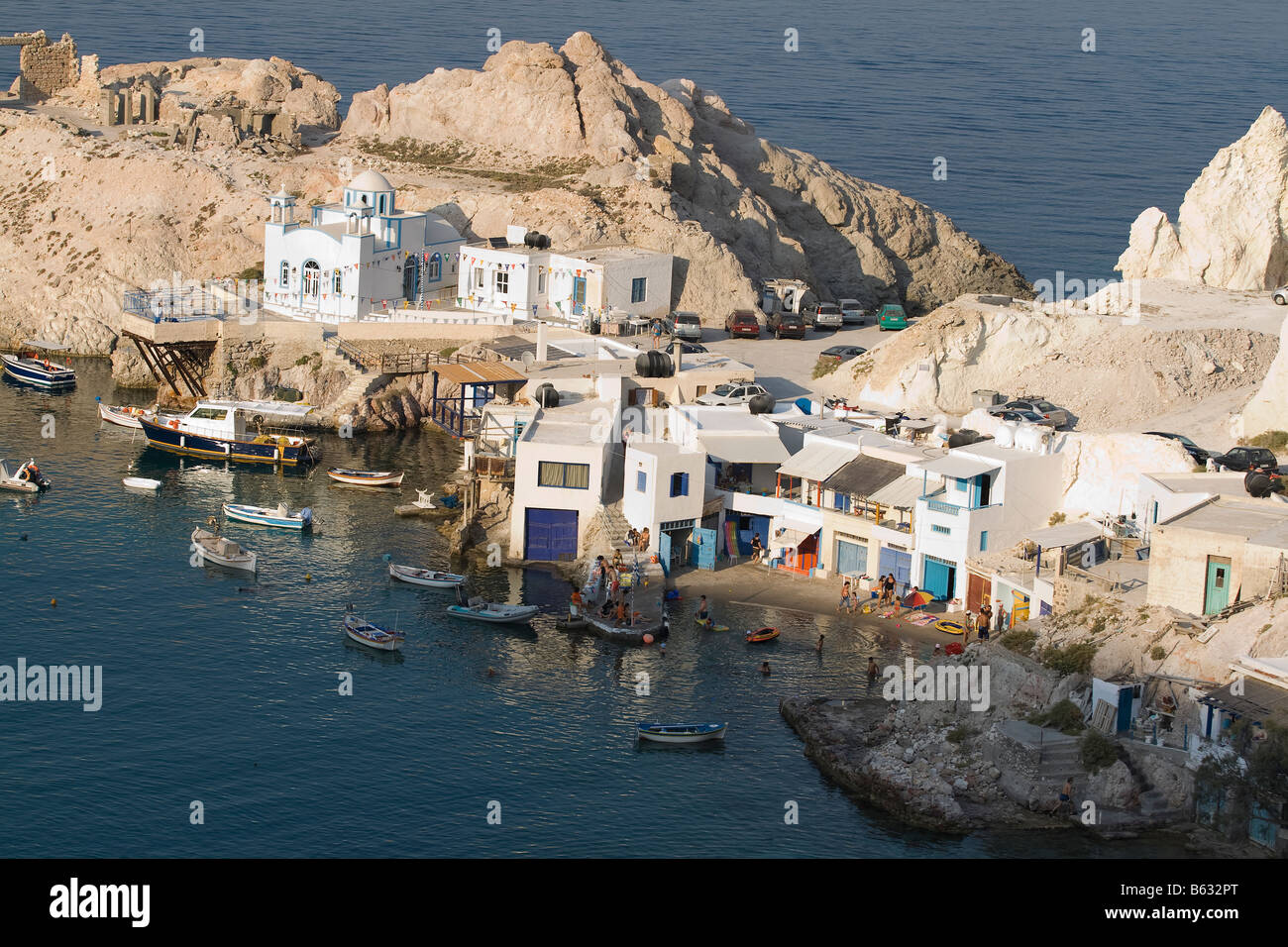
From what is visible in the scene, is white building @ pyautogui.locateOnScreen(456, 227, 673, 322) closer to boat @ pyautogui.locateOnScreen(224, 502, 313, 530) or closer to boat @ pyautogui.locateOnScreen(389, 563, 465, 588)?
boat @ pyautogui.locateOnScreen(224, 502, 313, 530)

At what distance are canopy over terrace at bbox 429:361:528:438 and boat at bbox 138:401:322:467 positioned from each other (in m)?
6.94

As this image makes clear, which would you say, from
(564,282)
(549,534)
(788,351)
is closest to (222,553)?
(549,534)

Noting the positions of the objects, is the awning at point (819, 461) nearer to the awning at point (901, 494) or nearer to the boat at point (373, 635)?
the awning at point (901, 494)

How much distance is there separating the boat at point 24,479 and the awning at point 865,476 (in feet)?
123

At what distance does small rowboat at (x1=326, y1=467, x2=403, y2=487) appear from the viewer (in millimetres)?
89438

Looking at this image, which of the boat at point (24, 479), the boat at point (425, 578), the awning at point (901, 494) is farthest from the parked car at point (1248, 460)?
the boat at point (24, 479)

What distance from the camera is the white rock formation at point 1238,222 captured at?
100125 mm

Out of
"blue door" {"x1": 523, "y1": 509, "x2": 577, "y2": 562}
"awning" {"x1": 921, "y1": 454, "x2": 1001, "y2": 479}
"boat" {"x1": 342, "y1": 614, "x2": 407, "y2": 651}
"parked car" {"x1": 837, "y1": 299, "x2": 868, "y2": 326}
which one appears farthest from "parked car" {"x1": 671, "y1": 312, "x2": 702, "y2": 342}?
"boat" {"x1": 342, "y1": 614, "x2": 407, "y2": 651}

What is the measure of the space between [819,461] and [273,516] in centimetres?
2512

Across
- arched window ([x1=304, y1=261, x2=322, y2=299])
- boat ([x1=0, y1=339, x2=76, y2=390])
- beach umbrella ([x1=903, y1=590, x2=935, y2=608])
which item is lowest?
beach umbrella ([x1=903, y1=590, x2=935, y2=608])

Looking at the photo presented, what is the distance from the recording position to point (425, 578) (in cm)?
7550

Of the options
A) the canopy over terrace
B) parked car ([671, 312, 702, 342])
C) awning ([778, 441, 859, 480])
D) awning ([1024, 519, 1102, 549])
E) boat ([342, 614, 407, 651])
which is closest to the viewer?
boat ([342, 614, 407, 651])

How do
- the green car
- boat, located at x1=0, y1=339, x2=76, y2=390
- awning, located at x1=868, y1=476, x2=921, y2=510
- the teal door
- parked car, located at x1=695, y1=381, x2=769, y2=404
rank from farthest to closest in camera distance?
the green car, boat, located at x1=0, y1=339, x2=76, y2=390, parked car, located at x1=695, y1=381, x2=769, y2=404, awning, located at x1=868, y1=476, x2=921, y2=510, the teal door

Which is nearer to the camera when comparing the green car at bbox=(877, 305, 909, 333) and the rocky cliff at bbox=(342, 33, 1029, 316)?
the green car at bbox=(877, 305, 909, 333)
